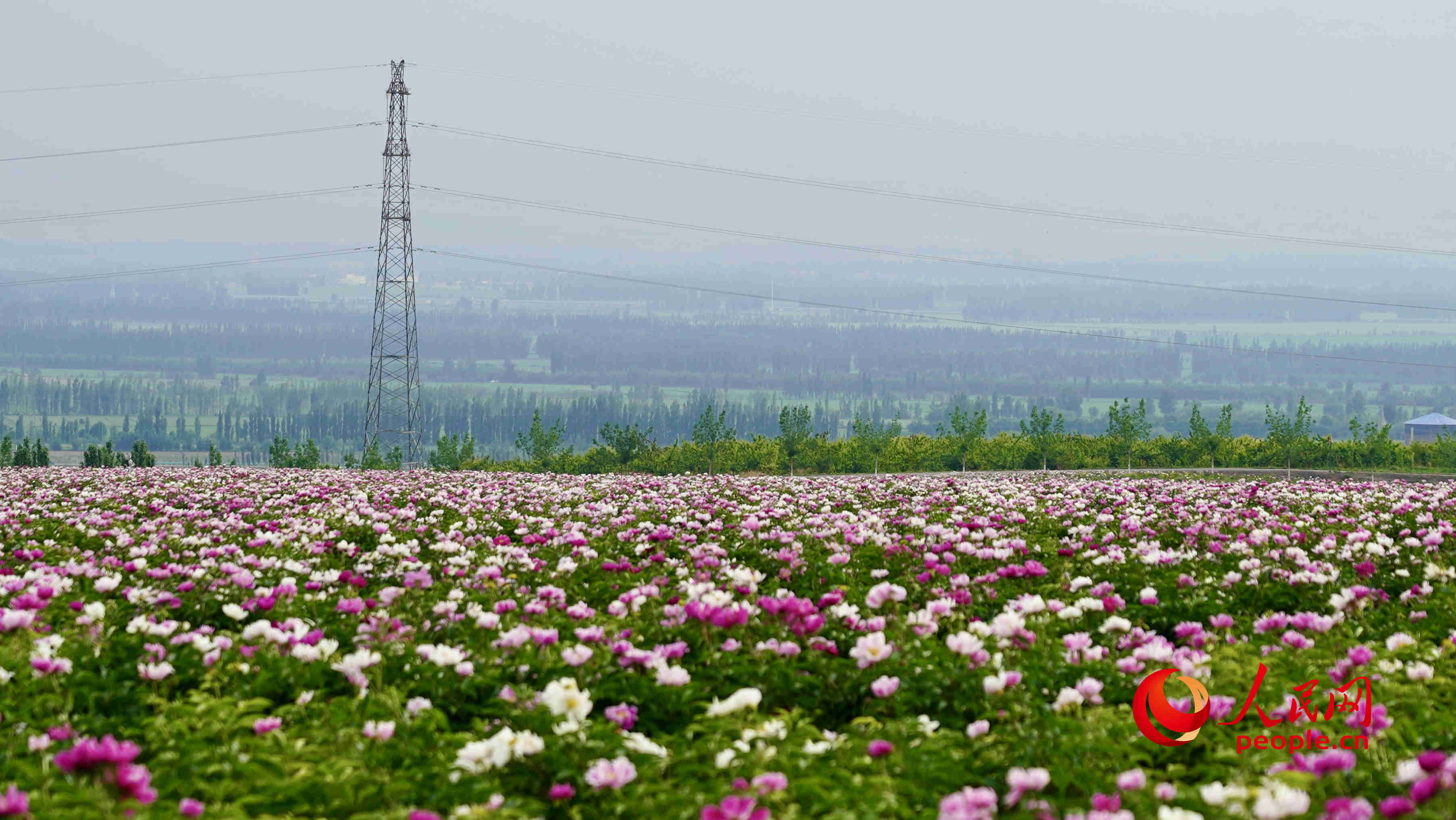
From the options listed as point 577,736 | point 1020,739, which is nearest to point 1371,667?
point 1020,739

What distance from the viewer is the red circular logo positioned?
4.99 m

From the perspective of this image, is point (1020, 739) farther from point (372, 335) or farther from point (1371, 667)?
point (372, 335)

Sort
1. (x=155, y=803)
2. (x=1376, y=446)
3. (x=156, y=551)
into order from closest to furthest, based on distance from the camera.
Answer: (x=155, y=803), (x=156, y=551), (x=1376, y=446)

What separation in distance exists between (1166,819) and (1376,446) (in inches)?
1848

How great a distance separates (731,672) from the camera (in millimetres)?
5742

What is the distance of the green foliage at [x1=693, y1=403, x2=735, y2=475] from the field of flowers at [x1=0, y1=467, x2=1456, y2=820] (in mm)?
33409

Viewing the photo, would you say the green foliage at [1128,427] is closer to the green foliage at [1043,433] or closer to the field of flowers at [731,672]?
the green foliage at [1043,433]

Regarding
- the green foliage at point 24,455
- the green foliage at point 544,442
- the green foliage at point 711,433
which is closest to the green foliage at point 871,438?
the green foliage at point 711,433

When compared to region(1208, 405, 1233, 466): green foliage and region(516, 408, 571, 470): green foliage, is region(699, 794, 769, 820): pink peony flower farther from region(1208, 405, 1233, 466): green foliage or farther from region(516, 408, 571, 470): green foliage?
region(1208, 405, 1233, 466): green foliage

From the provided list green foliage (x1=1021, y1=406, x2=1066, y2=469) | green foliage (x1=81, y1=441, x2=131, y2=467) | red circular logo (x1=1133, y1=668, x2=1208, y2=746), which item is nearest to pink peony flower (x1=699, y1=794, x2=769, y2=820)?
Answer: red circular logo (x1=1133, y1=668, x2=1208, y2=746)

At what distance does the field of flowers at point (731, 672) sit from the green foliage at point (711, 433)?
110 ft

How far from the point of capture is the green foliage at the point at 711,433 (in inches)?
1751

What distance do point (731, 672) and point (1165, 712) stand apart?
2.19 m

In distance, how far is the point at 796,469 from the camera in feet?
149
